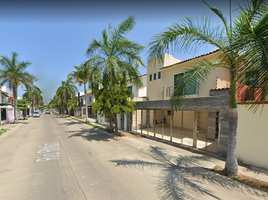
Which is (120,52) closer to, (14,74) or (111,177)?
(111,177)

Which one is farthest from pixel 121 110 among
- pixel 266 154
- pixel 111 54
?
pixel 266 154

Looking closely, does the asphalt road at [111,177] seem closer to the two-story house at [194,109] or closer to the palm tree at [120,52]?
the two-story house at [194,109]

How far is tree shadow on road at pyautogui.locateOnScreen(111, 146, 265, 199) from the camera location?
3.61m

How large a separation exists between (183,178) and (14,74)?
22660 millimetres

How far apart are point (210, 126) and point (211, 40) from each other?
6872 mm

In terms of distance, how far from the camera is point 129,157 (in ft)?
20.1

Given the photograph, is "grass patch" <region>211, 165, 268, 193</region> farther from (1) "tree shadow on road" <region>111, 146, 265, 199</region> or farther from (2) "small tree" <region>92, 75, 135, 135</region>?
(2) "small tree" <region>92, 75, 135, 135</region>

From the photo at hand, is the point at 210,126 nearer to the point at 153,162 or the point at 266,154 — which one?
the point at 266,154

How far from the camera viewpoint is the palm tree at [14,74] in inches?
645

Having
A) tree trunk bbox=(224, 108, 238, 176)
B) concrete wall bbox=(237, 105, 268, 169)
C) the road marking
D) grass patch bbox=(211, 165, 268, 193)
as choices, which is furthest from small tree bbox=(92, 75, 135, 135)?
grass patch bbox=(211, 165, 268, 193)

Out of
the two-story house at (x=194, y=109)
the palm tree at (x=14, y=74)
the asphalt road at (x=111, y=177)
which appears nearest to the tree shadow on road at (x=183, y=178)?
the asphalt road at (x=111, y=177)

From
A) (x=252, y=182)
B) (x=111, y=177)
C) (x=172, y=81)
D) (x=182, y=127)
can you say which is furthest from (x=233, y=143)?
(x=172, y=81)

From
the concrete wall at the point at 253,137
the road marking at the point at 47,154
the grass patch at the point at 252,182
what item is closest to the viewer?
the grass patch at the point at 252,182

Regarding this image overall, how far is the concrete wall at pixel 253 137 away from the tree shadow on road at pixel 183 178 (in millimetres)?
1535
